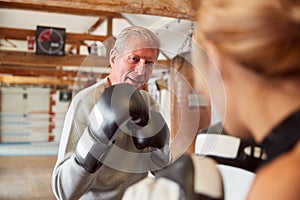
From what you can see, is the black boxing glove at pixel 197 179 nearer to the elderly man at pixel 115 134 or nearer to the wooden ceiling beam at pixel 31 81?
the elderly man at pixel 115 134

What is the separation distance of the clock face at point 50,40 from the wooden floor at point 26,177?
2000 mm

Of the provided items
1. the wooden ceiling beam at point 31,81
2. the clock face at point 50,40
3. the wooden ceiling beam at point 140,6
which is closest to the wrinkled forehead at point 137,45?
the wooden ceiling beam at point 140,6

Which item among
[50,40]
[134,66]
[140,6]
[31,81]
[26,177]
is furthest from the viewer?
[31,81]

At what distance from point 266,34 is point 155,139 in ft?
2.93

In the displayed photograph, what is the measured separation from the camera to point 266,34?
44 centimetres

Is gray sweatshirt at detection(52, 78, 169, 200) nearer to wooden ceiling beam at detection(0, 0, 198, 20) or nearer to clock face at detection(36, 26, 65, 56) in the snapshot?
wooden ceiling beam at detection(0, 0, 198, 20)

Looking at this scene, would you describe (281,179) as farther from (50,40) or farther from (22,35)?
(22,35)

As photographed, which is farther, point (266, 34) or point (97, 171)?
point (97, 171)

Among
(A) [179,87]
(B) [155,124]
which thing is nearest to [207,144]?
(B) [155,124]

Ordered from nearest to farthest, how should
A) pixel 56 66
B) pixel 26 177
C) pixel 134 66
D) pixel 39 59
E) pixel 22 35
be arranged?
pixel 134 66
pixel 39 59
pixel 22 35
pixel 26 177
pixel 56 66

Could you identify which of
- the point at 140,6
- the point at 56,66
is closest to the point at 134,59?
the point at 140,6

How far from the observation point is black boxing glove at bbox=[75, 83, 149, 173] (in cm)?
112

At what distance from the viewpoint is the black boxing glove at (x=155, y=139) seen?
1.27 m

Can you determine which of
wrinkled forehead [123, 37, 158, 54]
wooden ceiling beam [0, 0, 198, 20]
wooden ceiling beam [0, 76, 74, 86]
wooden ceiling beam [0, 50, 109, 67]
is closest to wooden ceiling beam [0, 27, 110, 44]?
wooden ceiling beam [0, 50, 109, 67]
